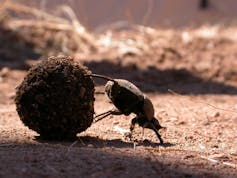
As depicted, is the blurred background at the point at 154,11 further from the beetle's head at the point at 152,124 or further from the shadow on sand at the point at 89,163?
the shadow on sand at the point at 89,163

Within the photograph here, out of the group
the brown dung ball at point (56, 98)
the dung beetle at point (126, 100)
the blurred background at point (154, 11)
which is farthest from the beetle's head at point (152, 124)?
the blurred background at point (154, 11)

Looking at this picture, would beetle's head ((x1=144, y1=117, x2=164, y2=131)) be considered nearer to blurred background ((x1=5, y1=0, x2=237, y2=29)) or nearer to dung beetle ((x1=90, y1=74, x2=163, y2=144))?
dung beetle ((x1=90, y1=74, x2=163, y2=144))

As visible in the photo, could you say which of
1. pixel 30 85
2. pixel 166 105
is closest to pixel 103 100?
pixel 166 105

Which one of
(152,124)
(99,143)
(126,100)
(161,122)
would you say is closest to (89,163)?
(99,143)

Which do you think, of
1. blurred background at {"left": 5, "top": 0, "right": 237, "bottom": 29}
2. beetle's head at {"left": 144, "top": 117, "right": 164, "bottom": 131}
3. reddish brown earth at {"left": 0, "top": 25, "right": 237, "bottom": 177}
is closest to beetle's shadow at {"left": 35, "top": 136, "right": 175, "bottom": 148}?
reddish brown earth at {"left": 0, "top": 25, "right": 237, "bottom": 177}

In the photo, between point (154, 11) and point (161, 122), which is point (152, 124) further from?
point (154, 11)

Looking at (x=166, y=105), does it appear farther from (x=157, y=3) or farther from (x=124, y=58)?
(x=157, y=3)
